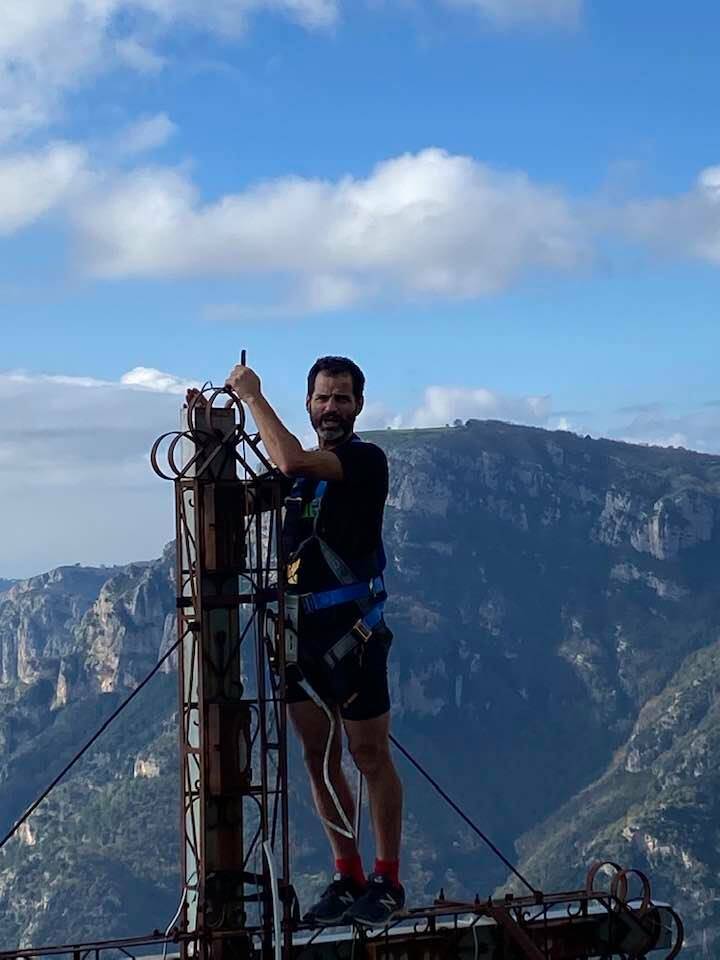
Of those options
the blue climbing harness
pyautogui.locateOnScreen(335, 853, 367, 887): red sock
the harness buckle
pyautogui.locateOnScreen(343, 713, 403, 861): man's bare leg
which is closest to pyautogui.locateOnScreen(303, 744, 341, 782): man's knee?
pyautogui.locateOnScreen(343, 713, 403, 861): man's bare leg

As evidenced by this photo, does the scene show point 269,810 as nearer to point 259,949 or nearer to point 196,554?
point 259,949

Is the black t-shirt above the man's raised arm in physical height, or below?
below

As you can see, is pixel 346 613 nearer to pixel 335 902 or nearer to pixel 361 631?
pixel 361 631

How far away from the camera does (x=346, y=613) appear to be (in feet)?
35.5

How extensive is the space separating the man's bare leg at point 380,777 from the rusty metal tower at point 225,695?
2.06 feet

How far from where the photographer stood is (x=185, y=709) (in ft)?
35.1

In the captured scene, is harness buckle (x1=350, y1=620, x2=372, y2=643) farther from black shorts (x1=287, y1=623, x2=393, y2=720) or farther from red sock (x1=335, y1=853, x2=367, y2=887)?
red sock (x1=335, y1=853, x2=367, y2=887)

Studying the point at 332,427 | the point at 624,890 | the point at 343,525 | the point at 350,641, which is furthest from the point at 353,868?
the point at 332,427

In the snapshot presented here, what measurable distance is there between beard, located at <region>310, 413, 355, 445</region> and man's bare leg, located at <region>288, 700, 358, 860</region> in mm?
2030

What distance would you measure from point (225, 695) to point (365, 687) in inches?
41.7

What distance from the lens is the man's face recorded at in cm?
1086

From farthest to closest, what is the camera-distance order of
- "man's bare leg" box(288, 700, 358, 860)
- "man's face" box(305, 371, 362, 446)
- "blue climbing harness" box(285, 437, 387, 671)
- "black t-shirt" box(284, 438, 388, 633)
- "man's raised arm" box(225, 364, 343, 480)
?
"man's bare leg" box(288, 700, 358, 860)
"man's face" box(305, 371, 362, 446)
"blue climbing harness" box(285, 437, 387, 671)
"black t-shirt" box(284, 438, 388, 633)
"man's raised arm" box(225, 364, 343, 480)

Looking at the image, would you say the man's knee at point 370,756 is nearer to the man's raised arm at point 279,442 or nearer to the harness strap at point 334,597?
the harness strap at point 334,597

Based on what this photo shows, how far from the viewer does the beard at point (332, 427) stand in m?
10.9
